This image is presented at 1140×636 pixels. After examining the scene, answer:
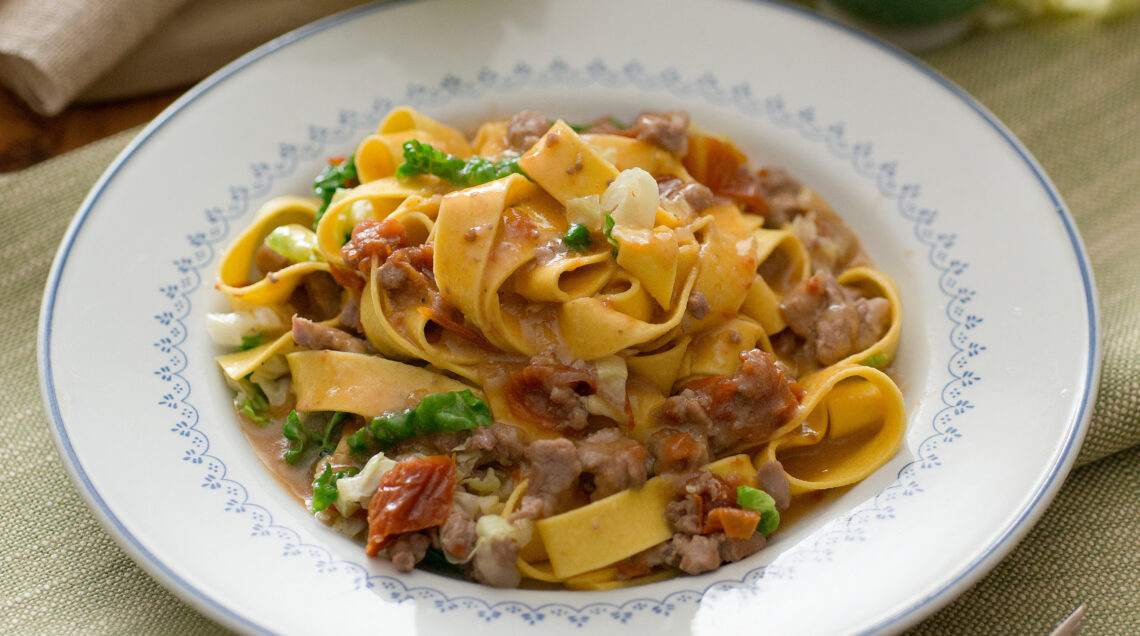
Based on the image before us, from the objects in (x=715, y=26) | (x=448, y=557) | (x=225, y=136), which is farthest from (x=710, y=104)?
(x=448, y=557)

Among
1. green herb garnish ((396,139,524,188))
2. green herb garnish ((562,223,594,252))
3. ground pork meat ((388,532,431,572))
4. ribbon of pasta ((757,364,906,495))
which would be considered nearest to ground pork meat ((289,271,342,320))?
green herb garnish ((396,139,524,188))

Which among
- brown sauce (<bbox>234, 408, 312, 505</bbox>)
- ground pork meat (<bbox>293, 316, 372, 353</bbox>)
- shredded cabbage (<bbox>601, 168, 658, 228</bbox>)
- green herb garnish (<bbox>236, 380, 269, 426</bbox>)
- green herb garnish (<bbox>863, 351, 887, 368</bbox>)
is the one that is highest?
shredded cabbage (<bbox>601, 168, 658, 228</bbox>)

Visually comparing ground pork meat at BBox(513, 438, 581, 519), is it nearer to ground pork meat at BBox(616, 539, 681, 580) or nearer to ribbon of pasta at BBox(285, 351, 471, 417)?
ground pork meat at BBox(616, 539, 681, 580)

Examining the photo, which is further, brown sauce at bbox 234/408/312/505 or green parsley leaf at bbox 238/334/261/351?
green parsley leaf at bbox 238/334/261/351

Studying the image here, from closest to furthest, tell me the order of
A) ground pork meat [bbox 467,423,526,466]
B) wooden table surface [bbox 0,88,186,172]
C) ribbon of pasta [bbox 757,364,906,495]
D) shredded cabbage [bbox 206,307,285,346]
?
ground pork meat [bbox 467,423,526,466]
ribbon of pasta [bbox 757,364,906,495]
shredded cabbage [bbox 206,307,285,346]
wooden table surface [bbox 0,88,186,172]

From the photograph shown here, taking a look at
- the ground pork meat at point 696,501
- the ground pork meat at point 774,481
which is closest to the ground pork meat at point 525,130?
the ground pork meat at point 696,501

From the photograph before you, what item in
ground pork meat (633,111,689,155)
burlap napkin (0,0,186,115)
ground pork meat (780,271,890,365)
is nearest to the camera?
ground pork meat (780,271,890,365)

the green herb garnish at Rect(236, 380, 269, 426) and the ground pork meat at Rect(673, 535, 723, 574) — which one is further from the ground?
the ground pork meat at Rect(673, 535, 723, 574)
